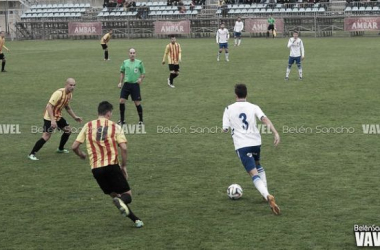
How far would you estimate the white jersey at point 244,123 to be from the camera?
1148cm

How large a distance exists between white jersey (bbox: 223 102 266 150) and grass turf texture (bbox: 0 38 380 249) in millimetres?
1136

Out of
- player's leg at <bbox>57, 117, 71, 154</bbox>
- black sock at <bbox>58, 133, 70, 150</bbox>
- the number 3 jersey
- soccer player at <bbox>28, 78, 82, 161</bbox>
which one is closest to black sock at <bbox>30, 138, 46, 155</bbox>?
soccer player at <bbox>28, 78, 82, 161</bbox>

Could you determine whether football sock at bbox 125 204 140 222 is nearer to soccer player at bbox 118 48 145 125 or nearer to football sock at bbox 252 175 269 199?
football sock at bbox 252 175 269 199

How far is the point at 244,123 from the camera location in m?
11.5

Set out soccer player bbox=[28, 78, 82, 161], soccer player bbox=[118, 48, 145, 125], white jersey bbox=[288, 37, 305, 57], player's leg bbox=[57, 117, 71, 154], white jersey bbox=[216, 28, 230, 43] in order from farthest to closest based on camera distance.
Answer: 1. white jersey bbox=[216, 28, 230, 43]
2. white jersey bbox=[288, 37, 305, 57]
3. soccer player bbox=[118, 48, 145, 125]
4. player's leg bbox=[57, 117, 71, 154]
5. soccer player bbox=[28, 78, 82, 161]

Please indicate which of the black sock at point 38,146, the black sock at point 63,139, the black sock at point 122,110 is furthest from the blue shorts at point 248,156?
the black sock at point 122,110

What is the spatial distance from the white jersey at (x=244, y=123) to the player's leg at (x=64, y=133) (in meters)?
5.86

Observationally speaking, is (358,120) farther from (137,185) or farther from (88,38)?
(88,38)

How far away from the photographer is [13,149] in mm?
17469

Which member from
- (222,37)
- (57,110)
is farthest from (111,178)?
(222,37)

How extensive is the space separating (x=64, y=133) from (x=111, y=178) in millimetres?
6422

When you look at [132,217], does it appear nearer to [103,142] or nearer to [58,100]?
[103,142]

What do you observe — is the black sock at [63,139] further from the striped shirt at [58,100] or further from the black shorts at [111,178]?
the black shorts at [111,178]

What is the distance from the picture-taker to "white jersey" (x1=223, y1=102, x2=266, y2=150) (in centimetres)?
1148
